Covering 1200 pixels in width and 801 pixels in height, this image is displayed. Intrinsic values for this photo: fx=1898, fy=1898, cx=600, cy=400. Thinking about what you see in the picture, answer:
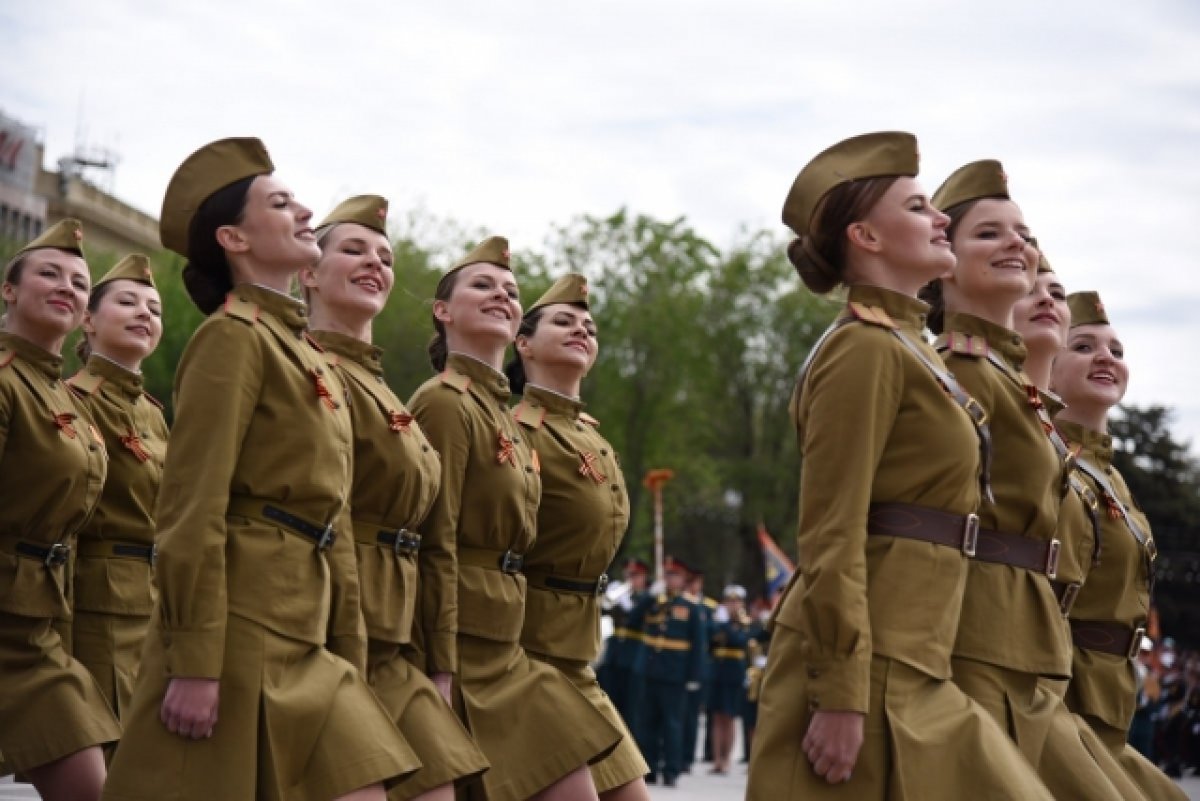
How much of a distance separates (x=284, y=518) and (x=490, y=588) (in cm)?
197

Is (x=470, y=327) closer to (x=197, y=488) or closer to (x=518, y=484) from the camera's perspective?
(x=518, y=484)

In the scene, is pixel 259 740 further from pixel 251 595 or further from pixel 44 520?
pixel 44 520

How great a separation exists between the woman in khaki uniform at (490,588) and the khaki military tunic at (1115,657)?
2.06 metres

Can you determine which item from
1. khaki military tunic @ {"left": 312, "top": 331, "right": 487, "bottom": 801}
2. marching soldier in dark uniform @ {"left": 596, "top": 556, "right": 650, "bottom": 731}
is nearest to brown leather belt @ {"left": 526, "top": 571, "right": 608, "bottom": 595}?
khaki military tunic @ {"left": 312, "top": 331, "right": 487, "bottom": 801}

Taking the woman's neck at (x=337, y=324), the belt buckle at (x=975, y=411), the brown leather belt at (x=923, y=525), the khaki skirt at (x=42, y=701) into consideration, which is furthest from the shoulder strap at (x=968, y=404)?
the khaki skirt at (x=42, y=701)

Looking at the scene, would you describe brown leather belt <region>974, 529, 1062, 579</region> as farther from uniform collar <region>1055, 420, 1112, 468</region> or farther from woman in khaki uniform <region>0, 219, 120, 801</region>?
woman in khaki uniform <region>0, 219, 120, 801</region>

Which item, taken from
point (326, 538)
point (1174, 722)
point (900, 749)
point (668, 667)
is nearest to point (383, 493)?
point (326, 538)

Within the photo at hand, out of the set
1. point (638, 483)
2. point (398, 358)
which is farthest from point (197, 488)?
point (638, 483)

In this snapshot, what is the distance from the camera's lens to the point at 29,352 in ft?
28.0

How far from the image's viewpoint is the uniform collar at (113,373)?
9.55 metres

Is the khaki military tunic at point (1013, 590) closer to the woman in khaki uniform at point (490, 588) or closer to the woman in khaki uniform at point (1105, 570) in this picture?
the woman in khaki uniform at point (1105, 570)

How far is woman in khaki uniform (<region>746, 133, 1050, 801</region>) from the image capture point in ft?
17.7

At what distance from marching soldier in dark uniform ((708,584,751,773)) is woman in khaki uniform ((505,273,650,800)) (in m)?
15.1

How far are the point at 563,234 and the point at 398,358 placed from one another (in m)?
6.61
